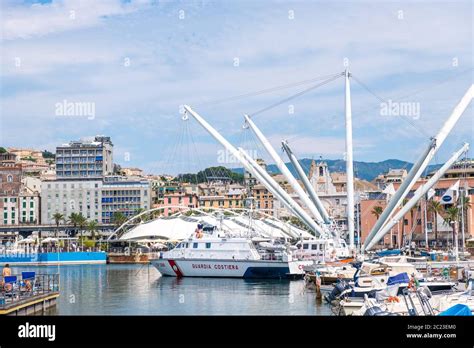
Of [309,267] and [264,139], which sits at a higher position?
[264,139]

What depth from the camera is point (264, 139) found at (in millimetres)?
43688

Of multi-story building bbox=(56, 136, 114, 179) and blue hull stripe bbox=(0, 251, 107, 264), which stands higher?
multi-story building bbox=(56, 136, 114, 179)

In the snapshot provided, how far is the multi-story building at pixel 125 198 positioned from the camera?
99750 millimetres

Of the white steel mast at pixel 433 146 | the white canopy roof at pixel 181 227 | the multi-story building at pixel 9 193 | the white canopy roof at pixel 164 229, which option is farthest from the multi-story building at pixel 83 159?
the white steel mast at pixel 433 146

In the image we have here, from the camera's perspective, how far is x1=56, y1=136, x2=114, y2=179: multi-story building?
108938 mm

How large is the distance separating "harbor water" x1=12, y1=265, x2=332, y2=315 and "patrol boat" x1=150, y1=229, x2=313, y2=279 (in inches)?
32.2

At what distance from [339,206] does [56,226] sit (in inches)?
1341

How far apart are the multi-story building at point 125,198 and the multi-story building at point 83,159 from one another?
23.5ft

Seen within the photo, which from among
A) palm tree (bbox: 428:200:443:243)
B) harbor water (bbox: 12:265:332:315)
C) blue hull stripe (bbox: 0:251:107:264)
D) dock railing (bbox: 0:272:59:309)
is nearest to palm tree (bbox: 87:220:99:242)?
blue hull stripe (bbox: 0:251:107:264)

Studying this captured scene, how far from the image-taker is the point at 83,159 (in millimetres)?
112438

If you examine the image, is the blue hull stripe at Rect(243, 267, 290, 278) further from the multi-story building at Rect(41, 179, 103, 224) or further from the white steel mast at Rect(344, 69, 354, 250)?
the multi-story building at Rect(41, 179, 103, 224)

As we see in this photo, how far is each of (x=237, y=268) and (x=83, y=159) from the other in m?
76.6

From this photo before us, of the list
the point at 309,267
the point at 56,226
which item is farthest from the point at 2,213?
→ the point at 309,267
